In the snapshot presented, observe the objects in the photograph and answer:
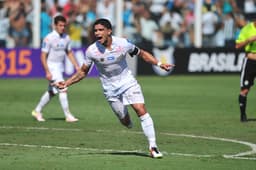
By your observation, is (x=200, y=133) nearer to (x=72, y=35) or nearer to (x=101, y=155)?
(x=101, y=155)

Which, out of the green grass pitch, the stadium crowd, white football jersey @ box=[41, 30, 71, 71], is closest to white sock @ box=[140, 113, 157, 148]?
the green grass pitch


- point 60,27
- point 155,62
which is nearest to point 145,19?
point 60,27

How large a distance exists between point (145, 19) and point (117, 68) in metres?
22.2

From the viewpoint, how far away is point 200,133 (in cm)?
1576

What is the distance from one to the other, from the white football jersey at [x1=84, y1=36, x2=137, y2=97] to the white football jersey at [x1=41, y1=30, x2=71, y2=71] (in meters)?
5.54

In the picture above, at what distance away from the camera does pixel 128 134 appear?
15625 millimetres

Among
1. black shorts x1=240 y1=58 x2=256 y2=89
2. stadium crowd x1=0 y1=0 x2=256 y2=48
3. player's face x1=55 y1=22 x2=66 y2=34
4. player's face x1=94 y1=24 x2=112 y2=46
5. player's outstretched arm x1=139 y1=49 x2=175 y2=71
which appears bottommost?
stadium crowd x1=0 y1=0 x2=256 y2=48

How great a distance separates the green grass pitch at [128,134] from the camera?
11.8 meters

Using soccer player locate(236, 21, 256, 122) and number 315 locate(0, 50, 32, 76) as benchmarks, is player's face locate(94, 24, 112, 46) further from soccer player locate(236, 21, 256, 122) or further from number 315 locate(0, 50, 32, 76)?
number 315 locate(0, 50, 32, 76)

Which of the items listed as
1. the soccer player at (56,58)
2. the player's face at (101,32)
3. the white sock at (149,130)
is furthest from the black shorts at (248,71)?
the player's face at (101,32)

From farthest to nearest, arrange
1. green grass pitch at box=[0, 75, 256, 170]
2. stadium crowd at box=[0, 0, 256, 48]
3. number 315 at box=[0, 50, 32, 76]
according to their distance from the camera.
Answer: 1. stadium crowd at box=[0, 0, 256, 48]
2. number 315 at box=[0, 50, 32, 76]
3. green grass pitch at box=[0, 75, 256, 170]

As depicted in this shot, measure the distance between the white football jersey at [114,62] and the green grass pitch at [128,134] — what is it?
997 mm

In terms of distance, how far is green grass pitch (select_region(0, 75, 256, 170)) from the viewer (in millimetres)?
11773

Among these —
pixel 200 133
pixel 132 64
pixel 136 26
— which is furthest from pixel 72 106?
pixel 136 26
